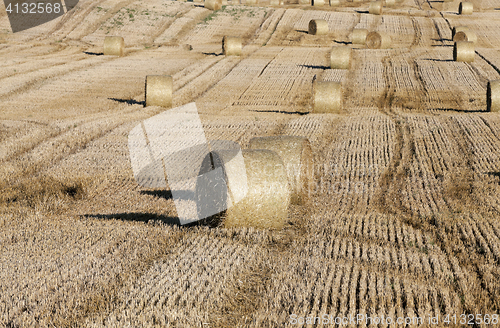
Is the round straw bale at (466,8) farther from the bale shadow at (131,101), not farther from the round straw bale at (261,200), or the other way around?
the round straw bale at (261,200)

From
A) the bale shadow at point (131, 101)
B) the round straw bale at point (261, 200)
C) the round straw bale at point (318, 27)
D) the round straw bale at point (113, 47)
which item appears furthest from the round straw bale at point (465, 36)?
the round straw bale at point (261, 200)

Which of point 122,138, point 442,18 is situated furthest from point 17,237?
point 442,18

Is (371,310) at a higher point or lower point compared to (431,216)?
higher

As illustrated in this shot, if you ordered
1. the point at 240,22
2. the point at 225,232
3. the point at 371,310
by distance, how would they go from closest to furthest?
the point at 371,310
the point at 225,232
the point at 240,22

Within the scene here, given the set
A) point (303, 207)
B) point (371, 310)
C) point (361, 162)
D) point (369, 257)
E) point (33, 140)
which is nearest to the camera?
point (371, 310)

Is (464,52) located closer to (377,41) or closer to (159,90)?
(377,41)

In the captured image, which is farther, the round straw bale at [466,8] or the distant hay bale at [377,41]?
the round straw bale at [466,8]

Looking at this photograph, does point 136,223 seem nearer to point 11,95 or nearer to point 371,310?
point 371,310

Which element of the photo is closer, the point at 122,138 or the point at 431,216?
the point at 431,216
